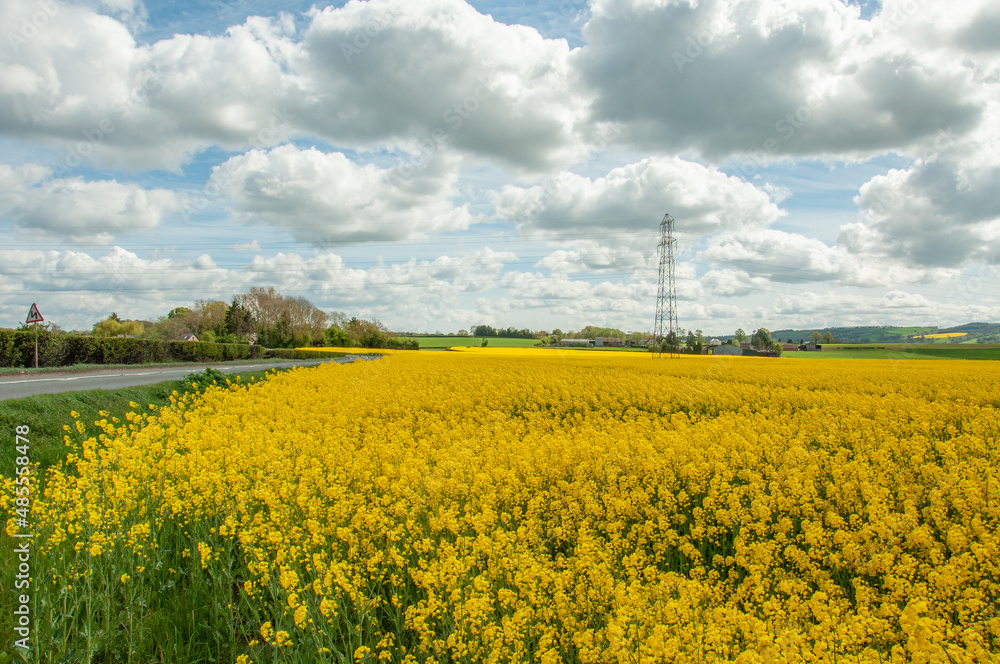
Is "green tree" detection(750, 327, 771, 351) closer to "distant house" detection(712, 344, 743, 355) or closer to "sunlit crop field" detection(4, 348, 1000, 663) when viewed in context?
"distant house" detection(712, 344, 743, 355)

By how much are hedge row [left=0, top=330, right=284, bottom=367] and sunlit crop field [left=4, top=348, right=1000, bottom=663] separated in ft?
77.8

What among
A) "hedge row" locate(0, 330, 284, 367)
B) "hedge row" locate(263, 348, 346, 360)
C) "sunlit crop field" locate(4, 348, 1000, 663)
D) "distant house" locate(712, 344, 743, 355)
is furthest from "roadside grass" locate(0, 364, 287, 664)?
"distant house" locate(712, 344, 743, 355)

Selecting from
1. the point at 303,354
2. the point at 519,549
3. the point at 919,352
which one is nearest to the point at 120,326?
the point at 303,354

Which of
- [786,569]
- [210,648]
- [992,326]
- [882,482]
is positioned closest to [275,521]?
[210,648]

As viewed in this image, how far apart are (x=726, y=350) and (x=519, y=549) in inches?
1854

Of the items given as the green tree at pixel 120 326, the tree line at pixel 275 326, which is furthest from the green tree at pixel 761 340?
the green tree at pixel 120 326

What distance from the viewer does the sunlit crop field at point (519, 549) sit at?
3170mm

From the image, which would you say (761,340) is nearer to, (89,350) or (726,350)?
(726,350)

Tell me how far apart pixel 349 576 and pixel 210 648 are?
47.5 inches

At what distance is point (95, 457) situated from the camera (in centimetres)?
533

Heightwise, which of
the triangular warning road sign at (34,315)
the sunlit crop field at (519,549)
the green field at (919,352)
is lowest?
the sunlit crop field at (519,549)

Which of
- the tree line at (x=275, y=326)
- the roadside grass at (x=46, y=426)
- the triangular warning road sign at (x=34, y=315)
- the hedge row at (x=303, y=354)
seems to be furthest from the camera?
the tree line at (x=275, y=326)

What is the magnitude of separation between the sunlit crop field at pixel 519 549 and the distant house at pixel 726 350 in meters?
39.7

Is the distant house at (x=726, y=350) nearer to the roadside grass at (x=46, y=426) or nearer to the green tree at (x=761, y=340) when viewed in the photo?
the green tree at (x=761, y=340)
